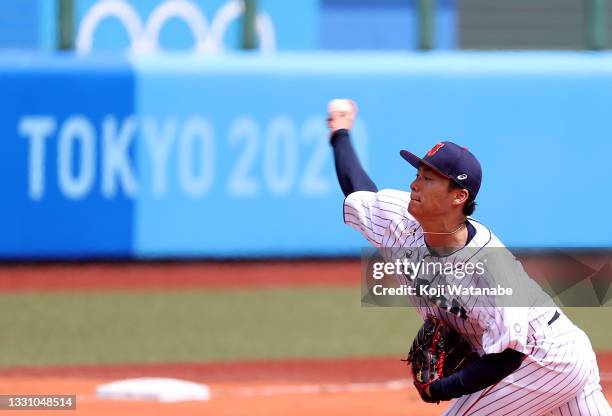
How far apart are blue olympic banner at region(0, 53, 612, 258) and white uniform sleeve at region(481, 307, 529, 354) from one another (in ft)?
23.1

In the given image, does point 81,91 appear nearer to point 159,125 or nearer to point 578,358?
point 159,125

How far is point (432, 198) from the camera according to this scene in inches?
189

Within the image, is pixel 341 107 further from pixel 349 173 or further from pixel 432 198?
pixel 432 198

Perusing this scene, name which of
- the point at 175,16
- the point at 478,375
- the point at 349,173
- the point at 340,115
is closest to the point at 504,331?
the point at 478,375

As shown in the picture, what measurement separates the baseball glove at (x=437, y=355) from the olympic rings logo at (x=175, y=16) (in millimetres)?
8903

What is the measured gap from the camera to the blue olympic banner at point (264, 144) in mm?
11305

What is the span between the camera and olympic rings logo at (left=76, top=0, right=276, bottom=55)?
13383 millimetres

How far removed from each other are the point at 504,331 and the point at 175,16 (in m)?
9.91

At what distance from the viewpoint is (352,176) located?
5.42 meters

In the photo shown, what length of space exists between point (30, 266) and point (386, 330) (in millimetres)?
3606

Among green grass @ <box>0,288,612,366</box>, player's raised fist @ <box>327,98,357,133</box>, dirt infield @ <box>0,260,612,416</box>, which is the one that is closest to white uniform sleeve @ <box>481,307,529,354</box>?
player's raised fist @ <box>327,98,357,133</box>

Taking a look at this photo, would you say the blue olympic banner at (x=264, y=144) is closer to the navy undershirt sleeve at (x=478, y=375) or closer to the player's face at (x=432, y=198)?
the player's face at (x=432, y=198)

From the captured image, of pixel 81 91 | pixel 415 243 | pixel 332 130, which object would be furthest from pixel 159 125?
pixel 415 243

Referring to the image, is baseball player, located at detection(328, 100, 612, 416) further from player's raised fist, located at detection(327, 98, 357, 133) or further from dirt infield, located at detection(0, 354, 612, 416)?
dirt infield, located at detection(0, 354, 612, 416)
